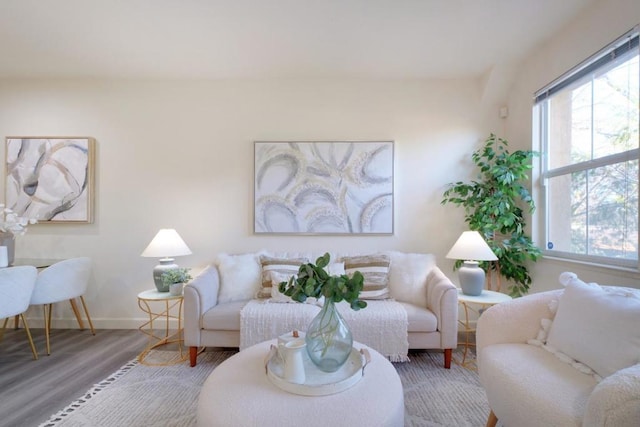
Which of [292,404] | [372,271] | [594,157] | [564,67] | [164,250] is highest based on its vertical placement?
[564,67]

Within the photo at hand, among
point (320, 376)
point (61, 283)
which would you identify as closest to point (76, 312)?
point (61, 283)

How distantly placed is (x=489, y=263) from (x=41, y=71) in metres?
4.74

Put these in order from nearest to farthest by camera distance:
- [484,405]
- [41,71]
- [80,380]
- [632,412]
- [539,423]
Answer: [632,412], [539,423], [484,405], [80,380], [41,71]

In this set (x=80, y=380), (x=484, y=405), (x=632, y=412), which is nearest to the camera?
(x=632, y=412)

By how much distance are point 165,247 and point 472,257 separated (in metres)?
2.59

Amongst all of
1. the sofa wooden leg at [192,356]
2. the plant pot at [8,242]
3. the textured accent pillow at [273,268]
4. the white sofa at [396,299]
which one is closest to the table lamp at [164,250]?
the white sofa at [396,299]

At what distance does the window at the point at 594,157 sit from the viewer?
6.00ft

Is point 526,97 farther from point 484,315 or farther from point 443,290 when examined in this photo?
point 484,315

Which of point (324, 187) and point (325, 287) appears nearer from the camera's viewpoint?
point (325, 287)

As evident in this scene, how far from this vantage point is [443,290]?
221 cm

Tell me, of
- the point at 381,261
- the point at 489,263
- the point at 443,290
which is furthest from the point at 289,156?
the point at 489,263

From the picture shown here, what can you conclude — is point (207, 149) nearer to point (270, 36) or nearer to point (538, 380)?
point (270, 36)

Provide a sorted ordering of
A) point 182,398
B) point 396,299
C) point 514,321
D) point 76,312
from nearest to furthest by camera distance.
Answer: point 514,321 < point 182,398 < point 396,299 < point 76,312

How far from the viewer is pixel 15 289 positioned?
2.19m
